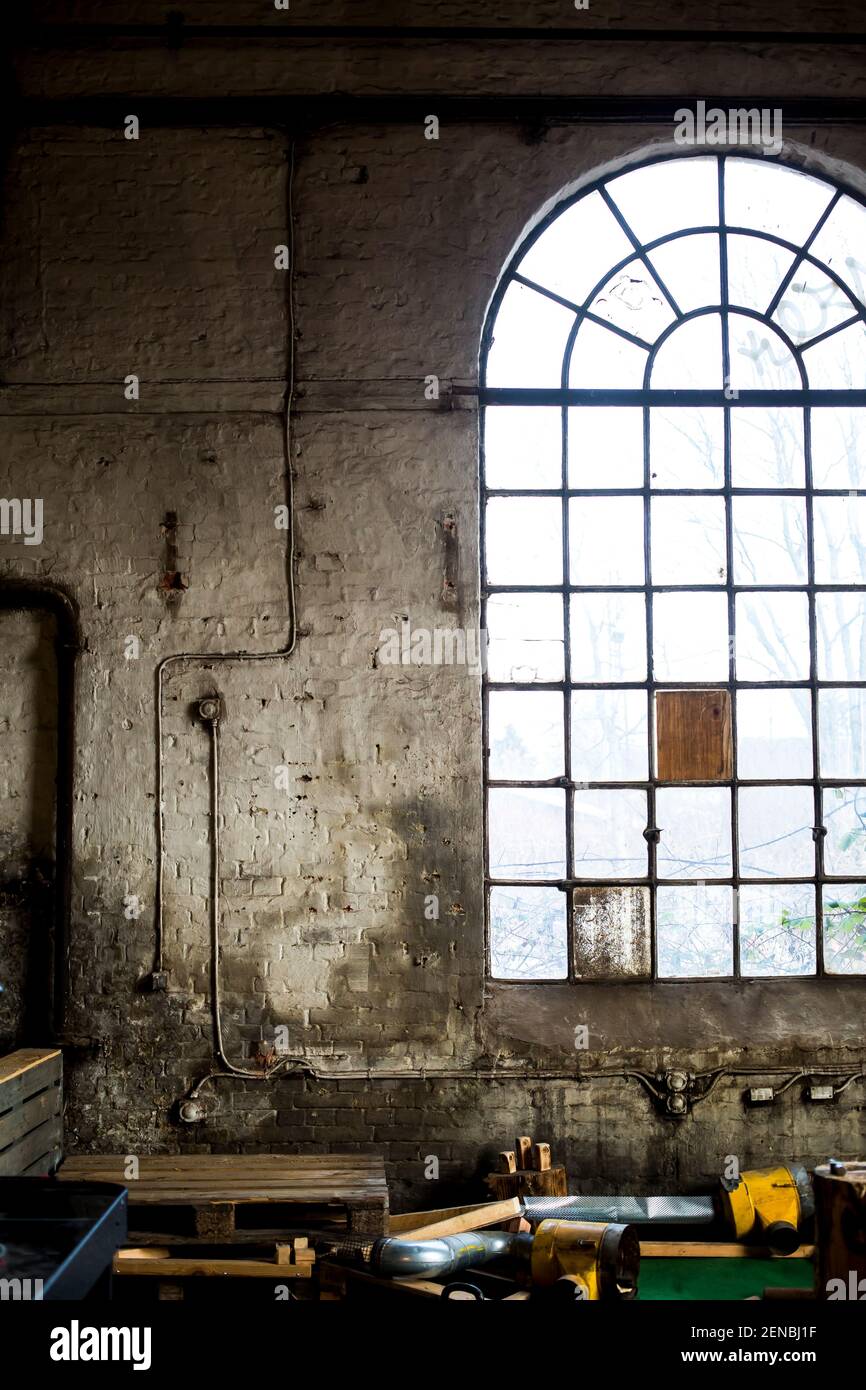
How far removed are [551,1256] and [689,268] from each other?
14.5ft

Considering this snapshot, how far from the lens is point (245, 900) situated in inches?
187

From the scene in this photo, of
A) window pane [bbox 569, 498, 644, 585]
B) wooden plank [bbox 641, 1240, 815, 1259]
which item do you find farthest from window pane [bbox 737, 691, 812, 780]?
wooden plank [bbox 641, 1240, 815, 1259]

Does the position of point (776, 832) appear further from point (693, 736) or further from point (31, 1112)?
point (31, 1112)

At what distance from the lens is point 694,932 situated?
196 inches

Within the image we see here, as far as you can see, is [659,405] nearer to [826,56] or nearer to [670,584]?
[670,584]

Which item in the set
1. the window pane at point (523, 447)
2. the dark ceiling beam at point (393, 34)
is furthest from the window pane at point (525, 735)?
the dark ceiling beam at point (393, 34)

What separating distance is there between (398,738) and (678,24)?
12.0 feet

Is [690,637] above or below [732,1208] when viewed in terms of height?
above

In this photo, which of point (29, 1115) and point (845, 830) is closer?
point (29, 1115)

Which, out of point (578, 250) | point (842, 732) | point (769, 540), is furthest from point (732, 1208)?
point (578, 250)

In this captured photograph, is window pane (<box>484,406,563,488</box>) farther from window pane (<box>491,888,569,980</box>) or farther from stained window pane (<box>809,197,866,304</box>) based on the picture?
window pane (<box>491,888,569,980</box>)

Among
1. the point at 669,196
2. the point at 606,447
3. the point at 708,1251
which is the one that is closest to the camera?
the point at 708,1251

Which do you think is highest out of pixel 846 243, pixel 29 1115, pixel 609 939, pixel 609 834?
pixel 846 243
